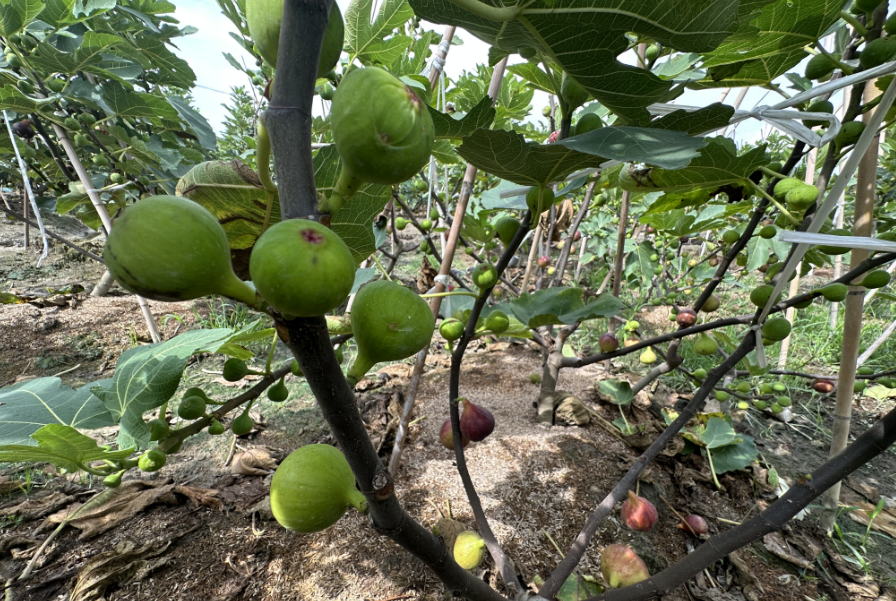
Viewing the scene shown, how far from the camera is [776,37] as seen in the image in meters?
0.83

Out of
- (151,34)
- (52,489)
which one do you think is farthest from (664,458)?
(151,34)

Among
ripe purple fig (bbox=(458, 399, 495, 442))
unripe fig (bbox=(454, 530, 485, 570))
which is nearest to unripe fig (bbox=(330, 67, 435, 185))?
ripe purple fig (bbox=(458, 399, 495, 442))

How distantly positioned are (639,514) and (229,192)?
A: 5.27ft

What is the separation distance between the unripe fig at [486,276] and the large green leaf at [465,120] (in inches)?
10.7

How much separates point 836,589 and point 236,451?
254cm

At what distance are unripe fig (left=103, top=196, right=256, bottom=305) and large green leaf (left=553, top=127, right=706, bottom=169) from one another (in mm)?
439

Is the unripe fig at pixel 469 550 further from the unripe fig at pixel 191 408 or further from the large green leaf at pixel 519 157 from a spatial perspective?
the large green leaf at pixel 519 157

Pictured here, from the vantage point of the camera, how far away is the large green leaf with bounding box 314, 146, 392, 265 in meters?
0.63

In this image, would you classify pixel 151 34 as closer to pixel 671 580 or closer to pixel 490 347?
pixel 490 347

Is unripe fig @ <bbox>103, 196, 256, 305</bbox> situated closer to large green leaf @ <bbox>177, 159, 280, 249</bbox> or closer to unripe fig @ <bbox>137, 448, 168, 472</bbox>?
large green leaf @ <bbox>177, 159, 280, 249</bbox>

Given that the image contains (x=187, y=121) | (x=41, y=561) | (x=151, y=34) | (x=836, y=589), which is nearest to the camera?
(x=41, y=561)

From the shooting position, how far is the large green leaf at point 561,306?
1056 mm

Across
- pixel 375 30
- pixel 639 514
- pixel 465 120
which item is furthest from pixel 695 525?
pixel 375 30

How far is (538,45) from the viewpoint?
575 millimetres
